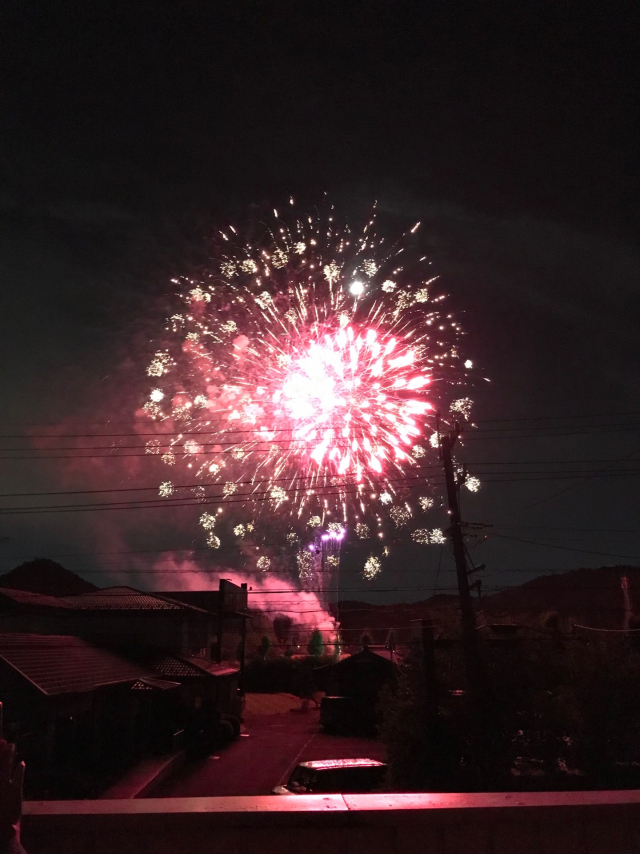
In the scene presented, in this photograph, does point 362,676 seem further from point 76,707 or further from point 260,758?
point 76,707

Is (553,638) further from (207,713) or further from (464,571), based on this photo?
(207,713)

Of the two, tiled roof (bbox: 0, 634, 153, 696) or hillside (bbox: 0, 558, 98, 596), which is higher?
hillside (bbox: 0, 558, 98, 596)

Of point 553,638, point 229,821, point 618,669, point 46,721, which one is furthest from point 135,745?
point 229,821

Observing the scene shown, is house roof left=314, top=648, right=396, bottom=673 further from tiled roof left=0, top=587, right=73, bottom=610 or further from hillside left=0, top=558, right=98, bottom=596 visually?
hillside left=0, top=558, right=98, bottom=596

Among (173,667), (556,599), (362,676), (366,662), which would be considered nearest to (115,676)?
(173,667)

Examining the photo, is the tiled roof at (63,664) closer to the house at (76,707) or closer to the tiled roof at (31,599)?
the house at (76,707)

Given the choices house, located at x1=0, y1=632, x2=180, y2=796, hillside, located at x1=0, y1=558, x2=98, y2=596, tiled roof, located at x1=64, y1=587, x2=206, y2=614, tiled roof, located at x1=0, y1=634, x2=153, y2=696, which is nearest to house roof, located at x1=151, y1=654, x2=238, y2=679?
house, located at x1=0, y1=632, x2=180, y2=796
